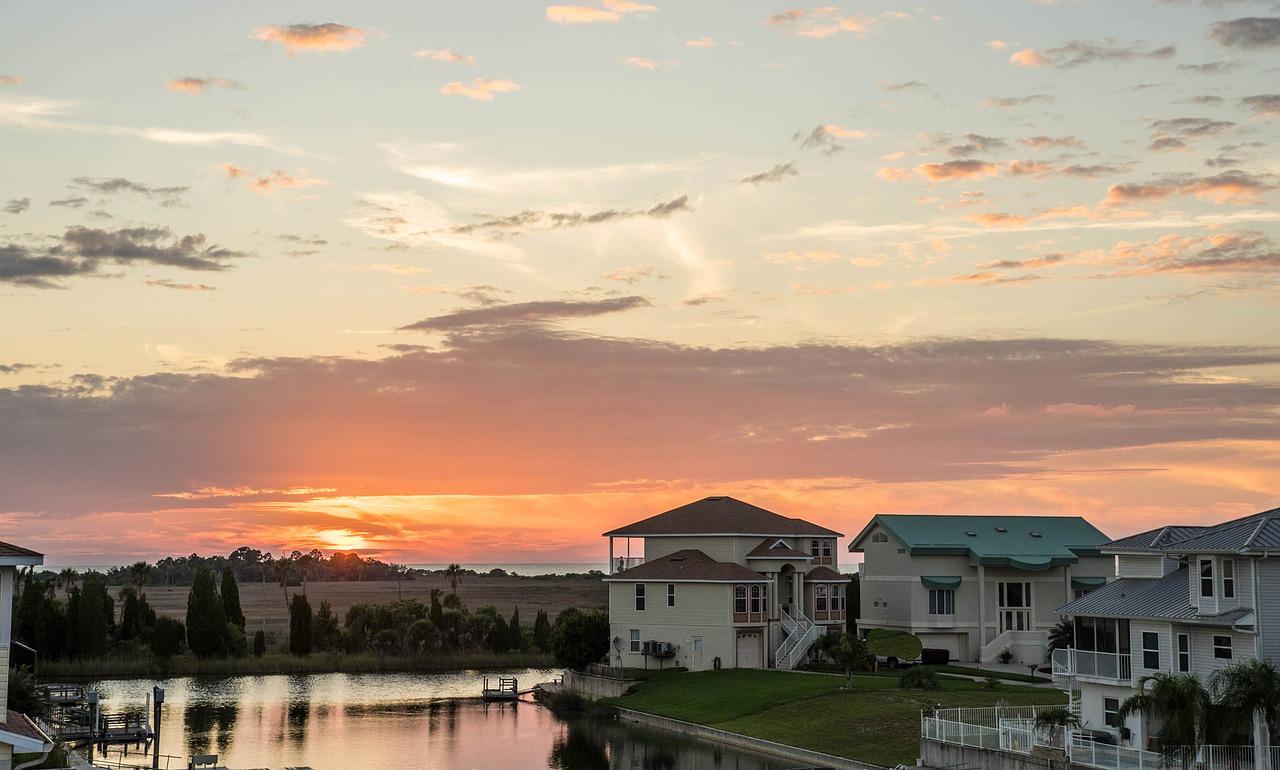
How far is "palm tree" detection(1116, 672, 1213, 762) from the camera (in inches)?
1398

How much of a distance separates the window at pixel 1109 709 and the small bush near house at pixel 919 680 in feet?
46.3

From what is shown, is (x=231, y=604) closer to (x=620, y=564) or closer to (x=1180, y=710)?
(x=620, y=564)

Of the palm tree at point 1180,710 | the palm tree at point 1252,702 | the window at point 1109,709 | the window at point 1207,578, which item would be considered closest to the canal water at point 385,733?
the window at point 1109,709

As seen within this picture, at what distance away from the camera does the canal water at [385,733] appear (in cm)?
4969

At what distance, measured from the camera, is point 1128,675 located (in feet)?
133

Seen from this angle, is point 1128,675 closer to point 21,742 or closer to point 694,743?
point 694,743

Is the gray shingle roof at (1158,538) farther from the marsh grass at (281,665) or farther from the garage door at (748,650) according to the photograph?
the marsh grass at (281,665)

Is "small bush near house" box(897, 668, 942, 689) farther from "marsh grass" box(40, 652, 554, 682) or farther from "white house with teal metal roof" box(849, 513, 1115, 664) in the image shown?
"marsh grass" box(40, 652, 554, 682)

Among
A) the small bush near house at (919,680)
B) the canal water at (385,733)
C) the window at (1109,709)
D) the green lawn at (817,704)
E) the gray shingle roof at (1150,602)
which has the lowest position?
the canal water at (385,733)

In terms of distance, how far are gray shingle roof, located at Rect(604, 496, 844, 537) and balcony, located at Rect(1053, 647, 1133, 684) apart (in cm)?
3248

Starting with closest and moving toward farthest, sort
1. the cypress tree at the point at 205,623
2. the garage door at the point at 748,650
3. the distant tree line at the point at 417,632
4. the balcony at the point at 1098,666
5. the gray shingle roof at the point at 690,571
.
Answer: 1. the balcony at the point at 1098,666
2. the garage door at the point at 748,650
3. the gray shingle roof at the point at 690,571
4. the cypress tree at the point at 205,623
5. the distant tree line at the point at 417,632

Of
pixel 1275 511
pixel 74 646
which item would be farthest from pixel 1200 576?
pixel 74 646

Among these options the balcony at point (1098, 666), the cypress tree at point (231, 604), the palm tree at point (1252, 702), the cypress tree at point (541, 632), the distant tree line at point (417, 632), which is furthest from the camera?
the cypress tree at point (541, 632)

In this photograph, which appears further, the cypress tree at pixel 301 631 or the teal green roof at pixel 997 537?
the cypress tree at pixel 301 631
